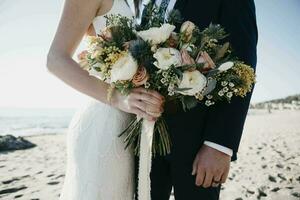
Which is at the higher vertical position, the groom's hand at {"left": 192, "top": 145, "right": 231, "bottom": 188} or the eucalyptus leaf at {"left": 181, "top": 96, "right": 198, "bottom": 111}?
the eucalyptus leaf at {"left": 181, "top": 96, "right": 198, "bottom": 111}

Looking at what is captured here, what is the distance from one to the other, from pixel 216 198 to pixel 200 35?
1015 millimetres

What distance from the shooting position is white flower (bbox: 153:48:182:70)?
1979 millimetres

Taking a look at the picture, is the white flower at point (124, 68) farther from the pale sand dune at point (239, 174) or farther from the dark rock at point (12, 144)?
the dark rock at point (12, 144)

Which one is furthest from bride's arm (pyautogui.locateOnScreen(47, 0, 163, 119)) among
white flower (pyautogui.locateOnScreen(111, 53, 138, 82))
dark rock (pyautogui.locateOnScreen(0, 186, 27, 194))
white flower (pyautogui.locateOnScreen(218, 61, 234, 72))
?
dark rock (pyautogui.locateOnScreen(0, 186, 27, 194))

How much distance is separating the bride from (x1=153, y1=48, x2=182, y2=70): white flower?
39 cm

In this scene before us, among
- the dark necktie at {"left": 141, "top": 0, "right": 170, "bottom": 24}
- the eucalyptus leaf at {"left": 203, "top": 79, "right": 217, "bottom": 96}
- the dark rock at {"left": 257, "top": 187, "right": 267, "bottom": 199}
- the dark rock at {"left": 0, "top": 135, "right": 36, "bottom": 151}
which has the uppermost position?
the dark necktie at {"left": 141, "top": 0, "right": 170, "bottom": 24}

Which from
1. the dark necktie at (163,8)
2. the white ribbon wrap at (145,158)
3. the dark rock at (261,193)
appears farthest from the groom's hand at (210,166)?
the dark rock at (261,193)

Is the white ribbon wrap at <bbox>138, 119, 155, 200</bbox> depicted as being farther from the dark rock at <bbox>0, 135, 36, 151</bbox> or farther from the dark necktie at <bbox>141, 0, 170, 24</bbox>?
the dark rock at <bbox>0, 135, 36, 151</bbox>

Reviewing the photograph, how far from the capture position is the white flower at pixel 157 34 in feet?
6.65

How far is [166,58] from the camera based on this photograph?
6.55 ft

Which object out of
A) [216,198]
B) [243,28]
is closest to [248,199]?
[216,198]

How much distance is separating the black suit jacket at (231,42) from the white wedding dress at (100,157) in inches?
20.4

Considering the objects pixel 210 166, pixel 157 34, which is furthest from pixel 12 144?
pixel 157 34

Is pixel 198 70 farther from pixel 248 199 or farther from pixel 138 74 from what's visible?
pixel 248 199
